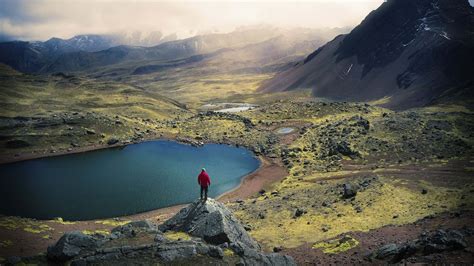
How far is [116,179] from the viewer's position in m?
88.4

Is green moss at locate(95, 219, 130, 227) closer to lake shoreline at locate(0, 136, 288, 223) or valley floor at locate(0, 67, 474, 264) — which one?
valley floor at locate(0, 67, 474, 264)

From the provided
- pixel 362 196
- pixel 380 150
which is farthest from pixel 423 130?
pixel 362 196

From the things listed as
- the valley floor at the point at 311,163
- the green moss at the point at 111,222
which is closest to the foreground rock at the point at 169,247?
the valley floor at the point at 311,163

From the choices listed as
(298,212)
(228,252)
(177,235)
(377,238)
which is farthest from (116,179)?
(377,238)

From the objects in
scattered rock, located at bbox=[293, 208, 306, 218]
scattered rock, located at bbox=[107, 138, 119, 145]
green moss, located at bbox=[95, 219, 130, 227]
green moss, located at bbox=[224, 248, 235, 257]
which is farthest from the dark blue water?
green moss, located at bbox=[224, 248, 235, 257]

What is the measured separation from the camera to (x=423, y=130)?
9406 centimetres

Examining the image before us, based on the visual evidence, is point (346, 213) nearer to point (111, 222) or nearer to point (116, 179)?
point (111, 222)

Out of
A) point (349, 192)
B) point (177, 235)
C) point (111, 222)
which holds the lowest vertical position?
point (111, 222)

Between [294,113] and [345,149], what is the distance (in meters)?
51.9

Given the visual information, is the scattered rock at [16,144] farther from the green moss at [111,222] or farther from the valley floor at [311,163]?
the green moss at [111,222]

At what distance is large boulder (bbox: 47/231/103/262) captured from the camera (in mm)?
29641

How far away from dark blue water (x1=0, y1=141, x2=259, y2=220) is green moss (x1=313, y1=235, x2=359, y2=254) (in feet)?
126

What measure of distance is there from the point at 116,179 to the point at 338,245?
61016 mm

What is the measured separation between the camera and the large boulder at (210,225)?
35656 millimetres
